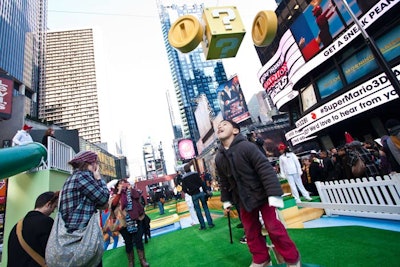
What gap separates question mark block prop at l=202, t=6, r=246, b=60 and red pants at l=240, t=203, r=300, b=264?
2.38 m

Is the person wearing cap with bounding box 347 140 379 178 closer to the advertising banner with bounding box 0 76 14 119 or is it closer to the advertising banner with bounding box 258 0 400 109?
the advertising banner with bounding box 258 0 400 109

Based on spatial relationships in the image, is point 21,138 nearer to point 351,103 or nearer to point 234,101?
point 351,103

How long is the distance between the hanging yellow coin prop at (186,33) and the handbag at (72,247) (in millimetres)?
2702

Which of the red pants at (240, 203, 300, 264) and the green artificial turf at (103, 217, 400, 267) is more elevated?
the red pants at (240, 203, 300, 264)

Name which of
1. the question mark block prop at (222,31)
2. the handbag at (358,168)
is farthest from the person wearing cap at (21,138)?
the handbag at (358,168)

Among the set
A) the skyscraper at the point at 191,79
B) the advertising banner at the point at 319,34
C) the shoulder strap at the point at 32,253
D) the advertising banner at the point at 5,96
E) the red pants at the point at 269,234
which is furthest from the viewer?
the skyscraper at the point at 191,79

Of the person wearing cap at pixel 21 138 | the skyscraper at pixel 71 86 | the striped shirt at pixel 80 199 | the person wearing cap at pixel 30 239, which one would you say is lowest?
the person wearing cap at pixel 30 239

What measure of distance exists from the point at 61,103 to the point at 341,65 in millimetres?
95421

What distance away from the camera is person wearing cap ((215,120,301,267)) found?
6.55 feet

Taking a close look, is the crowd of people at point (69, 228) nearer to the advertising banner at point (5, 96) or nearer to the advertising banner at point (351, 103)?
the advertising banner at point (351, 103)

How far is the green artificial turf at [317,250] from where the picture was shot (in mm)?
2447

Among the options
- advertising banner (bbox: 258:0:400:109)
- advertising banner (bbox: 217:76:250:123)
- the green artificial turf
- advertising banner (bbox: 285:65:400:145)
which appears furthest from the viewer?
advertising banner (bbox: 217:76:250:123)

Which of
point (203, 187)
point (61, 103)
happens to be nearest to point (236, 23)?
point (203, 187)

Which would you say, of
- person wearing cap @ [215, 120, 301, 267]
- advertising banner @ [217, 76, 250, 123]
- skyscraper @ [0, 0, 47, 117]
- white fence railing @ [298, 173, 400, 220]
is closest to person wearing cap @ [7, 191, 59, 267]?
person wearing cap @ [215, 120, 301, 267]
